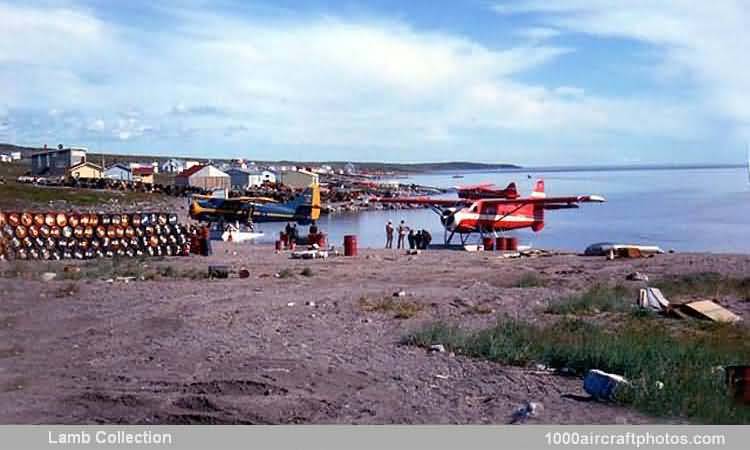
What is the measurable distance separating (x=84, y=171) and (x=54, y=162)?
877cm

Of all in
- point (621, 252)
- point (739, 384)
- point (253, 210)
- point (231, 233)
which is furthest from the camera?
point (253, 210)

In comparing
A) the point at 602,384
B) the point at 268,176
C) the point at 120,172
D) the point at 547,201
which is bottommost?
the point at 602,384

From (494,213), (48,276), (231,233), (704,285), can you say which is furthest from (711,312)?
(231,233)

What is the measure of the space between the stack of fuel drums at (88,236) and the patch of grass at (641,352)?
16.3 m

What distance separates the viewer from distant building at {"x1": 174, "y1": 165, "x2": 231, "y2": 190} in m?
91.1

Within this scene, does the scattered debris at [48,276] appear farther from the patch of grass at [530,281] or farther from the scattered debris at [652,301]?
the scattered debris at [652,301]

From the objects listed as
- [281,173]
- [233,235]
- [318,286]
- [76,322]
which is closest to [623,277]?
[318,286]

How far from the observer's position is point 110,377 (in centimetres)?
808

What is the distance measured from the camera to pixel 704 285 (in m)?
16.0

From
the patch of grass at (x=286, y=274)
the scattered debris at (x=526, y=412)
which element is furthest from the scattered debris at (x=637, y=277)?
the scattered debris at (x=526, y=412)

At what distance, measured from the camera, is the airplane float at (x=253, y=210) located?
131 ft

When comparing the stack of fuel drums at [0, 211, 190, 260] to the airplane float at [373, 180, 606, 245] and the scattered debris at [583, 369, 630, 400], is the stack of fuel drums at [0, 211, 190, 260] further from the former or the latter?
the scattered debris at [583, 369, 630, 400]

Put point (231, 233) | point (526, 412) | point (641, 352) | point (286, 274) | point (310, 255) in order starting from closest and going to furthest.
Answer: point (526, 412)
point (641, 352)
point (286, 274)
point (310, 255)
point (231, 233)

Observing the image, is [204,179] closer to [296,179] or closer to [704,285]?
[296,179]
